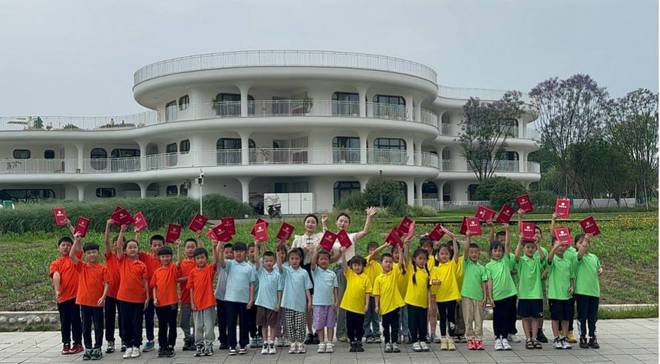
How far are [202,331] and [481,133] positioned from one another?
1214 inches

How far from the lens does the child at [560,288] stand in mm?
7164

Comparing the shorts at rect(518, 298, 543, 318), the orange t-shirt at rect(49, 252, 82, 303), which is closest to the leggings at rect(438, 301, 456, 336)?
the shorts at rect(518, 298, 543, 318)

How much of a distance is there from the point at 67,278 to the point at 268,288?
8.37ft

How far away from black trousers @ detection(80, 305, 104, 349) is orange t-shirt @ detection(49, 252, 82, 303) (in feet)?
0.85

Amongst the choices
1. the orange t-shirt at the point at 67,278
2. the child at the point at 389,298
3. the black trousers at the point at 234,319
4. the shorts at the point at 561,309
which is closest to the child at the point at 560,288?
the shorts at the point at 561,309

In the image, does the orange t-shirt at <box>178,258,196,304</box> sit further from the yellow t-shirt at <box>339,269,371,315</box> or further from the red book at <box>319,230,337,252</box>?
the yellow t-shirt at <box>339,269,371,315</box>

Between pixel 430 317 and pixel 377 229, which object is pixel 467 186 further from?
pixel 430 317

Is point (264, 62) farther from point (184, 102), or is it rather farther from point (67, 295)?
point (67, 295)

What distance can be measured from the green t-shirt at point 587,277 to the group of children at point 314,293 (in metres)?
0.01

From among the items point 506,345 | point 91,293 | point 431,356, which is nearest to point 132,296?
point 91,293

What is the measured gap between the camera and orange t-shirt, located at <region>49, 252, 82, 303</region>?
7.25m

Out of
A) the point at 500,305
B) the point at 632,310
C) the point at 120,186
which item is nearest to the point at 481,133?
the point at 120,186

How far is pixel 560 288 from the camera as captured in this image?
7152 mm

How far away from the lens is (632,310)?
9453 millimetres
